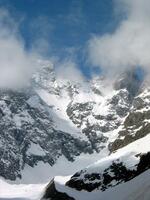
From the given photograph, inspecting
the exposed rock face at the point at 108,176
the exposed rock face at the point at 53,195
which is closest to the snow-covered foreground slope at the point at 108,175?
the exposed rock face at the point at 108,176

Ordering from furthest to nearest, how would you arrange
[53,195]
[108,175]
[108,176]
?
[53,195], [108,175], [108,176]

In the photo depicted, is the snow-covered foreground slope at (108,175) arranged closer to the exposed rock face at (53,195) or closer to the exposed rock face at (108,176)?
the exposed rock face at (108,176)

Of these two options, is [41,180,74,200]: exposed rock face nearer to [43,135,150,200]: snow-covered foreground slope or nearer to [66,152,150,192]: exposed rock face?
[43,135,150,200]: snow-covered foreground slope

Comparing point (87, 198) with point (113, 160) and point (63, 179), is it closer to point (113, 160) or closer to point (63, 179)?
point (113, 160)

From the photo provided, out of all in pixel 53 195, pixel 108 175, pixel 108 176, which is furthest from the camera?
pixel 53 195

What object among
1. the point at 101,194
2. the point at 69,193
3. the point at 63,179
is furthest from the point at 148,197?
the point at 63,179

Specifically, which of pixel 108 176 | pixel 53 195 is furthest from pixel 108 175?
pixel 53 195

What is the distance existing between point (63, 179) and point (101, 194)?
45.4 m

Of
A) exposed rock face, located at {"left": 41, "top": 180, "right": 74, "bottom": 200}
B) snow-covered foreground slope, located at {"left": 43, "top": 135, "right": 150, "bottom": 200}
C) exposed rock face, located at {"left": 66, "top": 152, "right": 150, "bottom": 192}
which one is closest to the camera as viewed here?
snow-covered foreground slope, located at {"left": 43, "top": 135, "right": 150, "bottom": 200}

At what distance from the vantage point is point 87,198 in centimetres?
13525

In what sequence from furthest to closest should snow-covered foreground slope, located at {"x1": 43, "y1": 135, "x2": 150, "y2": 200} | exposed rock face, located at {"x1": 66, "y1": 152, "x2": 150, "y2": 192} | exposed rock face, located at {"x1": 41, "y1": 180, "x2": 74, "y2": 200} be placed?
exposed rock face, located at {"x1": 41, "y1": 180, "x2": 74, "y2": 200} → exposed rock face, located at {"x1": 66, "y1": 152, "x2": 150, "y2": 192} → snow-covered foreground slope, located at {"x1": 43, "y1": 135, "x2": 150, "y2": 200}

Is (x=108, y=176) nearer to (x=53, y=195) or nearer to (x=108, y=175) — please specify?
(x=108, y=175)

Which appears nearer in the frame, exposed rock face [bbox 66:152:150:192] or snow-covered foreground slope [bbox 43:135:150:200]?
snow-covered foreground slope [bbox 43:135:150:200]

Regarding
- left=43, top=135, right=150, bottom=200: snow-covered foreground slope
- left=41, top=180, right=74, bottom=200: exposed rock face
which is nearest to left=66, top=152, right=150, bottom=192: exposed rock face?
left=43, top=135, right=150, bottom=200: snow-covered foreground slope
